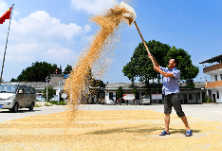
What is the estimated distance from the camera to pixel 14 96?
40.9ft

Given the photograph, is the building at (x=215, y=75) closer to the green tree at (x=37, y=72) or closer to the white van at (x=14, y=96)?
the white van at (x=14, y=96)

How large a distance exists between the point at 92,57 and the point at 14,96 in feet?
30.2

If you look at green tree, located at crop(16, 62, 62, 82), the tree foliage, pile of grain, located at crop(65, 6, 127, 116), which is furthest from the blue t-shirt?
green tree, located at crop(16, 62, 62, 82)

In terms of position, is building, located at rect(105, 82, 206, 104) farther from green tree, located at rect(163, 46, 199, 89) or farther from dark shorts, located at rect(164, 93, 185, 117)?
dark shorts, located at rect(164, 93, 185, 117)

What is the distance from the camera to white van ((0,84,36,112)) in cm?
1209

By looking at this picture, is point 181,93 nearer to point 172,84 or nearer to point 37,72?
point 172,84

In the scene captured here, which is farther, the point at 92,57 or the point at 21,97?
the point at 21,97

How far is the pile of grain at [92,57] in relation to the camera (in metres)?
5.17

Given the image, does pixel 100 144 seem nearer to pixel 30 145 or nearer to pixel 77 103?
pixel 30 145

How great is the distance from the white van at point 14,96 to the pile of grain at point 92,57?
27.7ft

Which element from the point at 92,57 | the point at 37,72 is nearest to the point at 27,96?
the point at 92,57

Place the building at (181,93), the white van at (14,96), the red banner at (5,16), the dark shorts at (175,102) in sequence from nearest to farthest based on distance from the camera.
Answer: the dark shorts at (175,102), the white van at (14,96), the red banner at (5,16), the building at (181,93)

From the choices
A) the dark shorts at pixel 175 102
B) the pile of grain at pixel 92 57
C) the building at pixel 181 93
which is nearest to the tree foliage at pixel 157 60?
the building at pixel 181 93

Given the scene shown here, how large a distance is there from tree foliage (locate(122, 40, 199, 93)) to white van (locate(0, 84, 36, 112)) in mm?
26194
